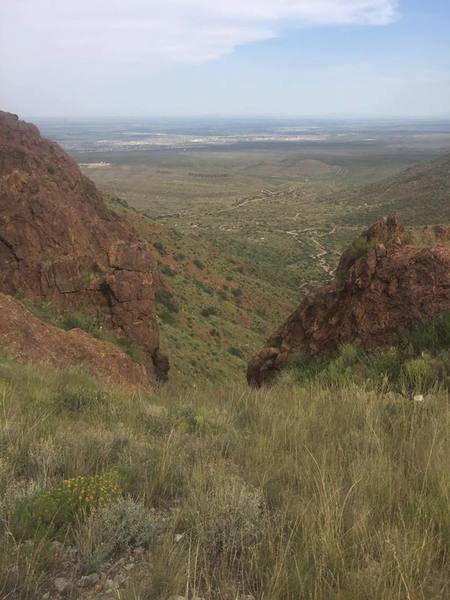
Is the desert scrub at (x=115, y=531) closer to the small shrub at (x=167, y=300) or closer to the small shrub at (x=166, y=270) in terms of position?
the small shrub at (x=167, y=300)

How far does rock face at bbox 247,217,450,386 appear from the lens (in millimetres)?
7156

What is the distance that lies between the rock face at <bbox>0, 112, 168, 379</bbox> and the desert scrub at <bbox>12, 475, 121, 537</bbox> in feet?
30.2

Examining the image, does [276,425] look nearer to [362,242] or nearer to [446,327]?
[446,327]

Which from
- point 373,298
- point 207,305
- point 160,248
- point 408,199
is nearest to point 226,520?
point 373,298

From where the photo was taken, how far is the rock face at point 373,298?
7.16 m

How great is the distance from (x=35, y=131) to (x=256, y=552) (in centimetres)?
2136

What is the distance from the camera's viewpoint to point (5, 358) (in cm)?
717

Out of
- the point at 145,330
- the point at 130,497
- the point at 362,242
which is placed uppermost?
the point at 362,242

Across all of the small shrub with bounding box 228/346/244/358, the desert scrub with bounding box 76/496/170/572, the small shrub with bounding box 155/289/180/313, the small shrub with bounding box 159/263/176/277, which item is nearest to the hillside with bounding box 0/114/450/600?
the desert scrub with bounding box 76/496/170/572

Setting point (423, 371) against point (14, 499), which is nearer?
point (14, 499)

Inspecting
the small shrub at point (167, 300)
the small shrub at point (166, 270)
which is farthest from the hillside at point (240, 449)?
the small shrub at point (166, 270)

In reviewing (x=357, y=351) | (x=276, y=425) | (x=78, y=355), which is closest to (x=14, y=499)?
(x=276, y=425)

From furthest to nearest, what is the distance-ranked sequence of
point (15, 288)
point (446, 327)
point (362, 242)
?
point (15, 288) → point (362, 242) → point (446, 327)

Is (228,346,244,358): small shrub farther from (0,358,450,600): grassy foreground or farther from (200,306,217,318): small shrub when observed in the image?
(0,358,450,600): grassy foreground
